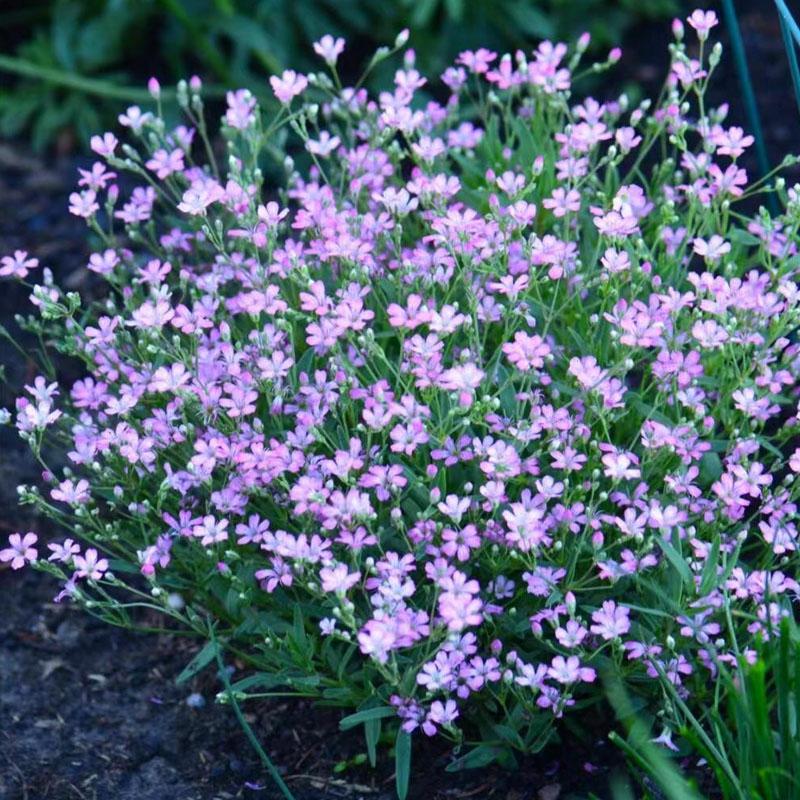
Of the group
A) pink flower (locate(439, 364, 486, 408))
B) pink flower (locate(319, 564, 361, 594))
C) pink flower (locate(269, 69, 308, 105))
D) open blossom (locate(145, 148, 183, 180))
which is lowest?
pink flower (locate(319, 564, 361, 594))

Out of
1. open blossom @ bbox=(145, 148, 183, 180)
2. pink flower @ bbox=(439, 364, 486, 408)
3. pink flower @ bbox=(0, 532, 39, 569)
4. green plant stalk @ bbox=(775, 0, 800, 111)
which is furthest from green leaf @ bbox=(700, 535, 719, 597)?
open blossom @ bbox=(145, 148, 183, 180)

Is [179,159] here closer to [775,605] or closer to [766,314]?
[766,314]

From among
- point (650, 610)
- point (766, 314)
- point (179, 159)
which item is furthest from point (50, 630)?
point (766, 314)

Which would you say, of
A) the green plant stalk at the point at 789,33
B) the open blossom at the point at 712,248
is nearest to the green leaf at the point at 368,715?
the open blossom at the point at 712,248

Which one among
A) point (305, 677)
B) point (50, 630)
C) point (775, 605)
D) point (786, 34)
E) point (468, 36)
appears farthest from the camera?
point (468, 36)

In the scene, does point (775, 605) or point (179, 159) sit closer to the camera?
point (775, 605)

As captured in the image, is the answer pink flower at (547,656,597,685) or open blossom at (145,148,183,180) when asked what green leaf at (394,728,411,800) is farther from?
open blossom at (145,148,183,180)
